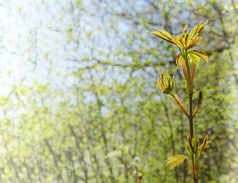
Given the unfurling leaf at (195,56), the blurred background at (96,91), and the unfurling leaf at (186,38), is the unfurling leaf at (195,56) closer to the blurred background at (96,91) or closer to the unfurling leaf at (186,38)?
the unfurling leaf at (186,38)

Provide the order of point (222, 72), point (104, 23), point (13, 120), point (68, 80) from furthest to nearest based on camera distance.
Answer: point (222, 72), point (104, 23), point (68, 80), point (13, 120)

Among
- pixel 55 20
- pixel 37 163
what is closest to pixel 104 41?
pixel 55 20

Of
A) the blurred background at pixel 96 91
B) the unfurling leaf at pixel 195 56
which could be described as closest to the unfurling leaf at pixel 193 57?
the unfurling leaf at pixel 195 56

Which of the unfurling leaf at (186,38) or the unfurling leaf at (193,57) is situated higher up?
the unfurling leaf at (186,38)

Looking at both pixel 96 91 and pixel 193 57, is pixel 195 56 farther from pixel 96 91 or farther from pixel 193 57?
pixel 96 91

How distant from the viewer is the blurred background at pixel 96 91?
122cm

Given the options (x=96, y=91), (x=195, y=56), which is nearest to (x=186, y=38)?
(x=195, y=56)

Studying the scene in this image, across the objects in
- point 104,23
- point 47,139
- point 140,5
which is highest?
point 140,5

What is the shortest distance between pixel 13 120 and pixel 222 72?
4.17ft

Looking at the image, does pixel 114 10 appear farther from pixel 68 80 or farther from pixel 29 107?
pixel 29 107

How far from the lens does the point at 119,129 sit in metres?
1.42

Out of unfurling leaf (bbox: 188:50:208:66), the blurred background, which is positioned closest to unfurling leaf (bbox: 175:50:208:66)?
unfurling leaf (bbox: 188:50:208:66)

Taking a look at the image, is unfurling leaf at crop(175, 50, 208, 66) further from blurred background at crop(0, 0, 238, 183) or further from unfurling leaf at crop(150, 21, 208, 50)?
blurred background at crop(0, 0, 238, 183)

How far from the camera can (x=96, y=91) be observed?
1351mm
